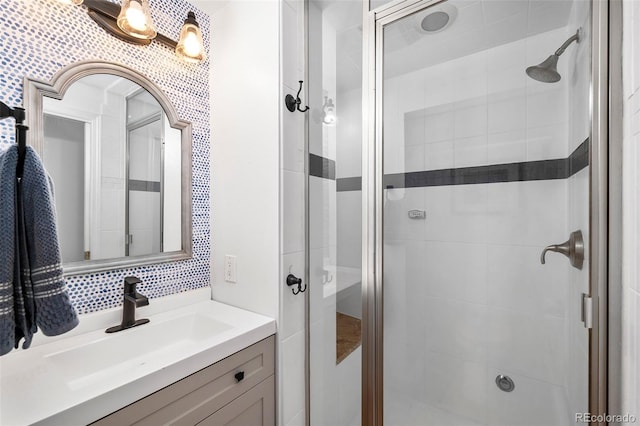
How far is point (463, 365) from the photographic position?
3.79 ft

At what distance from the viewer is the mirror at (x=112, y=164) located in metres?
1.03

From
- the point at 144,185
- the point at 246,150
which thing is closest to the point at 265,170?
the point at 246,150

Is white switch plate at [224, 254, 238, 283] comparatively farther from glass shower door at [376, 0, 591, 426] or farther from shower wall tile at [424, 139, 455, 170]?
shower wall tile at [424, 139, 455, 170]

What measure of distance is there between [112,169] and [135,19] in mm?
589

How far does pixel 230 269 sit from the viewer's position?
138 cm

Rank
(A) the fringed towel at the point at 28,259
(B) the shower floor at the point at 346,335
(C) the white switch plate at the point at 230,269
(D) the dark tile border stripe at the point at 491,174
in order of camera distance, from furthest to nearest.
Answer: (C) the white switch plate at the point at 230,269 → (B) the shower floor at the point at 346,335 → (D) the dark tile border stripe at the point at 491,174 → (A) the fringed towel at the point at 28,259

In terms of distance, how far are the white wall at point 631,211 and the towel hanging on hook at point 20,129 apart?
141 centimetres

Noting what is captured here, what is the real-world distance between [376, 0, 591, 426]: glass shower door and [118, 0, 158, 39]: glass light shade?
3.01ft

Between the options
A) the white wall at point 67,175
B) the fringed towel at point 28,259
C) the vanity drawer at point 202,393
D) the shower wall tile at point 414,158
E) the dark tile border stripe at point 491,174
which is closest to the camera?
the fringed towel at point 28,259

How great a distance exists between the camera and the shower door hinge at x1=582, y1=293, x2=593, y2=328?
78cm

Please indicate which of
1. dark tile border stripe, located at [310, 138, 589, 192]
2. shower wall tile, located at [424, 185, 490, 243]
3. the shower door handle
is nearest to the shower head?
dark tile border stripe, located at [310, 138, 589, 192]

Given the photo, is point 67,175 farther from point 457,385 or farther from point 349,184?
point 457,385

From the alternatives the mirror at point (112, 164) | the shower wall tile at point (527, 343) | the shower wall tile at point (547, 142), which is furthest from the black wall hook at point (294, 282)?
the shower wall tile at point (547, 142)

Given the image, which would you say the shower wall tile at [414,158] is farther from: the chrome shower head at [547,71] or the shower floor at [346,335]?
the shower floor at [346,335]
